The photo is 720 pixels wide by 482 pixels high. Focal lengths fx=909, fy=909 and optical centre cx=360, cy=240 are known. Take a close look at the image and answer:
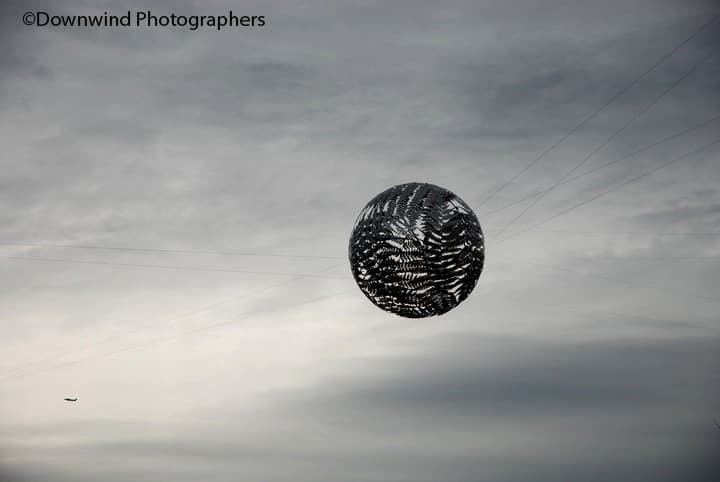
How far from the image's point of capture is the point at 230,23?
60.1 ft

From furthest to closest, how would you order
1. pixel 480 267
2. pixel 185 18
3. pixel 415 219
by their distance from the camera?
1. pixel 185 18
2. pixel 480 267
3. pixel 415 219

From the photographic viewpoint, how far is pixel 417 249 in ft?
33.3

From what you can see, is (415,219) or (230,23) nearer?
(415,219)

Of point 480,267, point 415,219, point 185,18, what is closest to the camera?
point 415,219

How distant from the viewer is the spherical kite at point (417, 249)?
33.4 feet

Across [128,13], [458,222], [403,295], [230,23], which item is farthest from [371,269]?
[128,13]

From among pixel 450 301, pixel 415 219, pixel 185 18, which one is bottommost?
pixel 450 301

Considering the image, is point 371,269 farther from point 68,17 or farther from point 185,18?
point 68,17

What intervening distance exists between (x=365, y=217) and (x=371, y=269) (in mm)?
613

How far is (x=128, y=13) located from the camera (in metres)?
18.8

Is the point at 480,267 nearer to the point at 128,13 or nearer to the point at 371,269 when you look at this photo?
the point at 371,269

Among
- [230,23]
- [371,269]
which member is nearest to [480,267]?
Answer: [371,269]

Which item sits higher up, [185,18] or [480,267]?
[185,18]

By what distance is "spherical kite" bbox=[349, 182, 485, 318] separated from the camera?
401 inches
